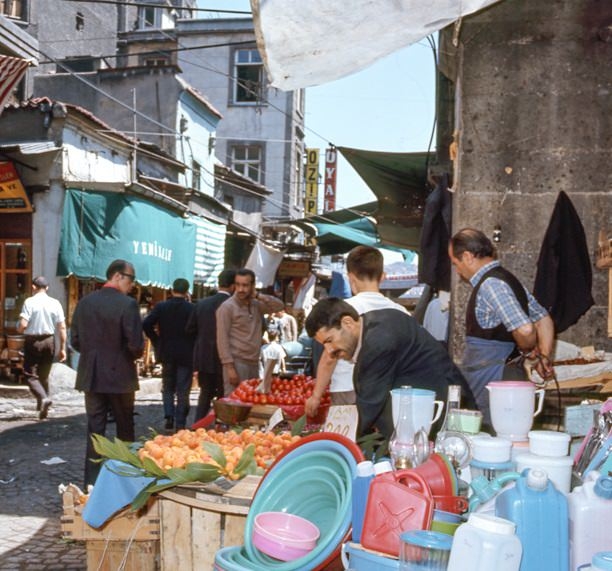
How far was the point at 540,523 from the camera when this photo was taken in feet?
7.65

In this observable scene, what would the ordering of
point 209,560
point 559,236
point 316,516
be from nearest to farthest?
point 316,516 → point 209,560 → point 559,236

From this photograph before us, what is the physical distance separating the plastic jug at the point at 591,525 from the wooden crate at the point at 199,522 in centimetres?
196

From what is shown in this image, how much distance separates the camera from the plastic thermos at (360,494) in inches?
114

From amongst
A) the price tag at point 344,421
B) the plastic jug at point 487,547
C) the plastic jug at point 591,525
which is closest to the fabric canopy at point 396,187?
the price tag at point 344,421

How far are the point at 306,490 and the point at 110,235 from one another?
13479 millimetres

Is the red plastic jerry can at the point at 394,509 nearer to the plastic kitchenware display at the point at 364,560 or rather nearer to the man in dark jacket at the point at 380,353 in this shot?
the plastic kitchenware display at the point at 364,560

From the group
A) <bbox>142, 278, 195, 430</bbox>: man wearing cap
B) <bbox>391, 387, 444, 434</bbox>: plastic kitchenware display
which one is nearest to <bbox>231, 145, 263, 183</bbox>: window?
<bbox>142, 278, 195, 430</bbox>: man wearing cap

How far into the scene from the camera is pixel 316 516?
3.50 meters

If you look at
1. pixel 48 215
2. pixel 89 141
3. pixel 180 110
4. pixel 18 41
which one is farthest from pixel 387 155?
pixel 180 110

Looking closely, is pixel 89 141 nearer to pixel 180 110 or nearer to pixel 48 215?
pixel 48 215

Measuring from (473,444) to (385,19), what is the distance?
8.68ft

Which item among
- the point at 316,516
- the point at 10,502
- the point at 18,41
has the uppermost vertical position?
the point at 18,41

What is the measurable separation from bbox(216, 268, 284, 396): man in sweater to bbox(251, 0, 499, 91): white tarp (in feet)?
14.9

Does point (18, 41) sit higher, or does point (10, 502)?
point (18, 41)
